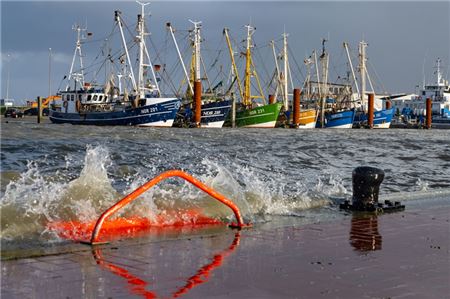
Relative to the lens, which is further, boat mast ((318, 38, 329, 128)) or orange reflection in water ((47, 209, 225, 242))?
boat mast ((318, 38, 329, 128))

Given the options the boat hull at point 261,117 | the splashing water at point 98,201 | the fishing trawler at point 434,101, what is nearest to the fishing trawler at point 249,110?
the boat hull at point 261,117

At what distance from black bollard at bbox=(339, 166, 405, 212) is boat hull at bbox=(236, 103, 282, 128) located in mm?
64714

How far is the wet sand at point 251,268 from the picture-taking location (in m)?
5.38

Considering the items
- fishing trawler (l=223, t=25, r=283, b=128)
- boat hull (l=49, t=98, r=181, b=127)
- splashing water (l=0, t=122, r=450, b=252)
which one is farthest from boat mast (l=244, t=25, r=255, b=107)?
splashing water (l=0, t=122, r=450, b=252)

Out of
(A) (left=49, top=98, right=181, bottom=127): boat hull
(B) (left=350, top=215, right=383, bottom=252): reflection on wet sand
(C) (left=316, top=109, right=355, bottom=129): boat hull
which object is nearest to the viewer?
(B) (left=350, top=215, right=383, bottom=252): reflection on wet sand

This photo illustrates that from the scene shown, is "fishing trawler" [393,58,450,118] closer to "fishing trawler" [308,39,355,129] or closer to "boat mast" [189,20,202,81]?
"fishing trawler" [308,39,355,129]

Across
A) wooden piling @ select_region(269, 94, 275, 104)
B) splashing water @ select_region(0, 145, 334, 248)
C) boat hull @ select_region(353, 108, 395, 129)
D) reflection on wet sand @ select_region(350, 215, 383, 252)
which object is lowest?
reflection on wet sand @ select_region(350, 215, 383, 252)

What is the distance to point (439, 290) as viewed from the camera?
5.59 metres

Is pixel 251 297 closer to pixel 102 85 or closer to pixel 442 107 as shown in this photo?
pixel 102 85

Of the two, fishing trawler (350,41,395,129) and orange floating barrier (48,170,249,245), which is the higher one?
fishing trawler (350,41,395,129)

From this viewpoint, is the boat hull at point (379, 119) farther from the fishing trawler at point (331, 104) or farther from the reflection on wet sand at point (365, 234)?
the reflection on wet sand at point (365, 234)

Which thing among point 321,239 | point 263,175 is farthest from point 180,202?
point 263,175

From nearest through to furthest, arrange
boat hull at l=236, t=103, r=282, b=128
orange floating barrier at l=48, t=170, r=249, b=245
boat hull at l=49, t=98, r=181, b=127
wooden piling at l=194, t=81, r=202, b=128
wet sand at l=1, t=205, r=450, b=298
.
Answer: wet sand at l=1, t=205, r=450, b=298, orange floating barrier at l=48, t=170, r=249, b=245, boat hull at l=49, t=98, r=181, b=127, wooden piling at l=194, t=81, r=202, b=128, boat hull at l=236, t=103, r=282, b=128

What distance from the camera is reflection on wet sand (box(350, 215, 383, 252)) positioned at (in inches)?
300
